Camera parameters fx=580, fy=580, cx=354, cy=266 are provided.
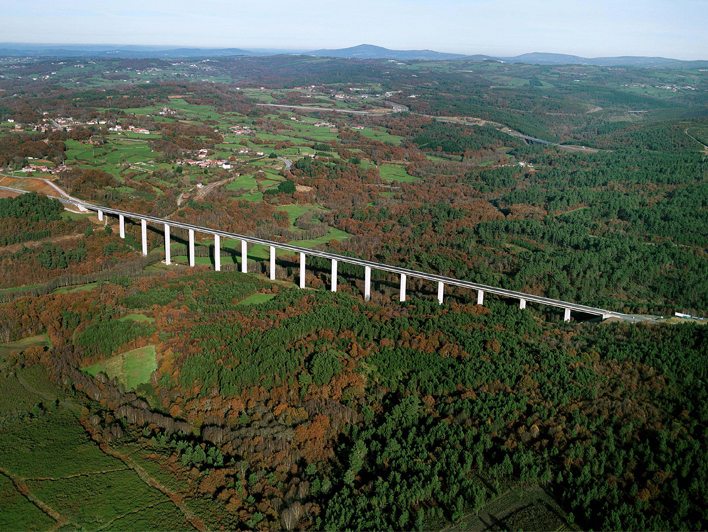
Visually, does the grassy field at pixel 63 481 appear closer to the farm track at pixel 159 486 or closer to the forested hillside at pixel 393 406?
the farm track at pixel 159 486

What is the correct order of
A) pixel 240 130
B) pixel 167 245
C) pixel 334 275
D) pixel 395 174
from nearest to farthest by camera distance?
pixel 334 275
pixel 167 245
pixel 395 174
pixel 240 130

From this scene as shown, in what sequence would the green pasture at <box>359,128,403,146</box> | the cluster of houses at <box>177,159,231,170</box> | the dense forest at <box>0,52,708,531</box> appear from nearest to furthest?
the dense forest at <box>0,52,708,531</box>, the cluster of houses at <box>177,159,231,170</box>, the green pasture at <box>359,128,403,146</box>

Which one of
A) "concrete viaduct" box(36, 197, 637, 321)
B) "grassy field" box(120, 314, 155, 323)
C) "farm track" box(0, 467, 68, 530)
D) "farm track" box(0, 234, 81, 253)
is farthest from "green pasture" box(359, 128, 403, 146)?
"farm track" box(0, 467, 68, 530)

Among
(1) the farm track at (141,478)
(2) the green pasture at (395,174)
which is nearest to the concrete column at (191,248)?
(1) the farm track at (141,478)

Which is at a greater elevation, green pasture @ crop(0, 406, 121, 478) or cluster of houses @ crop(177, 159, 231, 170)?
cluster of houses @ crop(177, 159, 231, 170)

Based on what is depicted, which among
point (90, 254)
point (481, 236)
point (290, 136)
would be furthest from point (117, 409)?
point (290, 136)

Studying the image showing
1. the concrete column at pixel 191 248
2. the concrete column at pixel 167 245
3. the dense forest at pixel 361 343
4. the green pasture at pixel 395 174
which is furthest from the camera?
the green pasture at pixel 395 174

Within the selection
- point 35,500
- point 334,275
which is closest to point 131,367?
point 35,500

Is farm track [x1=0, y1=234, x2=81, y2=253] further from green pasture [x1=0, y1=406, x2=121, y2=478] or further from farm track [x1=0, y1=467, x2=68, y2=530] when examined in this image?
farm track [x1=0, y1=467, x2=68, y2=530]

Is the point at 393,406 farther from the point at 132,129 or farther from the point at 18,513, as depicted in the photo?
the point at 132,129
